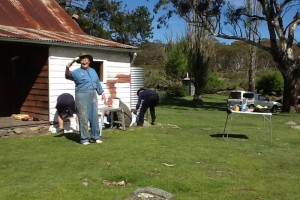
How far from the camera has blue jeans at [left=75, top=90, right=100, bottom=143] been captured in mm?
9836

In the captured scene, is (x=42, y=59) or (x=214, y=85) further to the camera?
(x=214, y=85)

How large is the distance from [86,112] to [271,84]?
3253 cm

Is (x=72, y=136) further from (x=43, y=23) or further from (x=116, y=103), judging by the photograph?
(x=43, y=23)

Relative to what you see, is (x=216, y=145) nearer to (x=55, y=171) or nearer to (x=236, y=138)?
(x=236, y=138)

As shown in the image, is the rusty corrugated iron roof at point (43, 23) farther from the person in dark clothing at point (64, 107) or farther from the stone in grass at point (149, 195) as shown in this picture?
the stone in grass at point (149, 195)

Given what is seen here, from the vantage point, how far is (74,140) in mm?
10797

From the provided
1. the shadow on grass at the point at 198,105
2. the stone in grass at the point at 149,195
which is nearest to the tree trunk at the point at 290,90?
the shadow on grass at the point at 198,105

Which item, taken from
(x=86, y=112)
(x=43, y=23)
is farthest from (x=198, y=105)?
(x=86, y=112)

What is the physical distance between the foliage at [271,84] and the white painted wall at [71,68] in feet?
89.4

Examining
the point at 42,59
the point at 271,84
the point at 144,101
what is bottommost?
the point at 144,101

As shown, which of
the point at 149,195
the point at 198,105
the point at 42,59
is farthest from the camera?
the point at 198,105

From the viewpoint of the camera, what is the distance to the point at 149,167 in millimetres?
7816

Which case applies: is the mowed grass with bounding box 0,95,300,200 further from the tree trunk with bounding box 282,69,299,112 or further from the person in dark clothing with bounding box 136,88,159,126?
the tree trunk with bounding box 282,69,299,112

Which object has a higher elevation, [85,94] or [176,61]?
[176,61]
